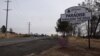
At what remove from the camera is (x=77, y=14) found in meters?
25.7

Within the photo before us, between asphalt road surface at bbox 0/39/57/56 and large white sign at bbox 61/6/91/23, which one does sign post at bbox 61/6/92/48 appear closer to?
large white sign at bbox 61/6/91/23

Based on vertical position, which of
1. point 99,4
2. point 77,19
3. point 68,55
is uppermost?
point 99,4

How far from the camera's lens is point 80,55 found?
18.7m

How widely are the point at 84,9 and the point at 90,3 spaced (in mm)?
18618

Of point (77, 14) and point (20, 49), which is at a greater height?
point (77, 14)

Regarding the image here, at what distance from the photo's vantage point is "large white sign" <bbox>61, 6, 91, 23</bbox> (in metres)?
24.9

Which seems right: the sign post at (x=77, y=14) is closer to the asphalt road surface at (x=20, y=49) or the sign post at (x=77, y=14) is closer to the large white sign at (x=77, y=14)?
the large white sign at (x=77, y=14)

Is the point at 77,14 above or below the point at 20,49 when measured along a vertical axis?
above

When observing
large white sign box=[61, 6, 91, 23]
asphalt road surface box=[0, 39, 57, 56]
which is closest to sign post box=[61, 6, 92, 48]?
large white sign box=[61, 6, 91, 23]

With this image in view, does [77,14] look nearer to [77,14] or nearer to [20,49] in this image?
[77,14]

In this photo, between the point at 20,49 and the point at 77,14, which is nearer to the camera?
the point at 20,49

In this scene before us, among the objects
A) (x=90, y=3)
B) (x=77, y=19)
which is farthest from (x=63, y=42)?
(x=90, y=3)

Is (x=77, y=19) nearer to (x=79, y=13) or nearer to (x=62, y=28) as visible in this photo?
(x=79, y=13)

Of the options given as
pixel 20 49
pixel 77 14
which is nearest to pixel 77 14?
pixel 77 14
